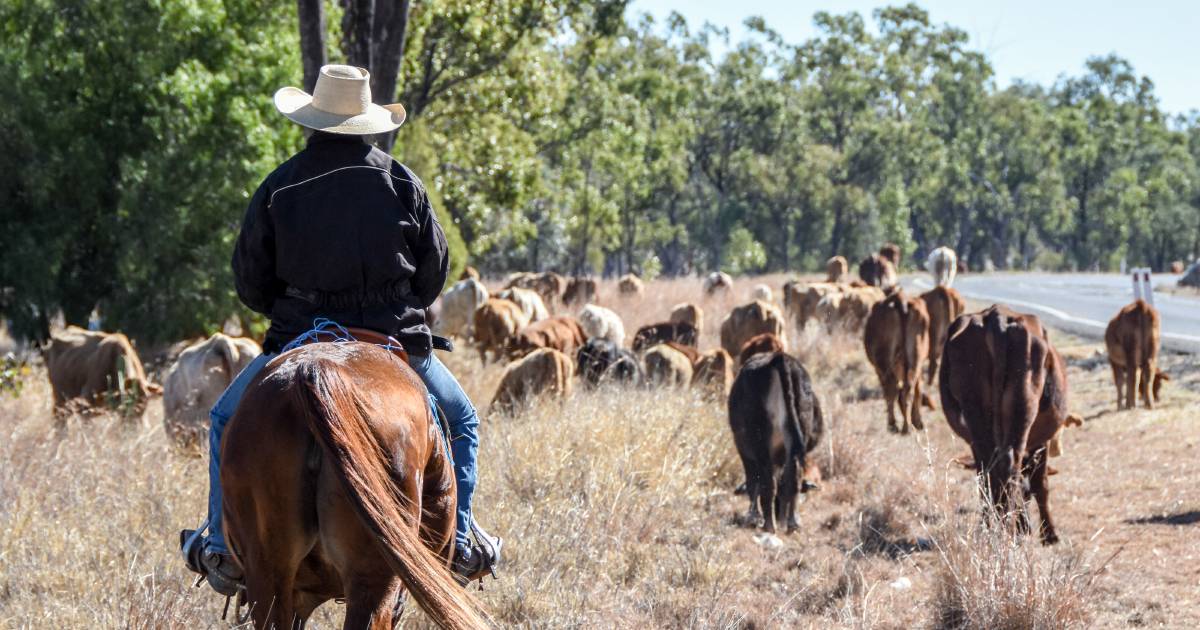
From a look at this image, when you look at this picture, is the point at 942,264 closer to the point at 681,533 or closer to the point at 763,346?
the point at 763,346

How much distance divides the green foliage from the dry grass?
21.1 ft

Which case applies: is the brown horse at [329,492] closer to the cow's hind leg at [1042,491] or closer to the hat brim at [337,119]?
the hat brim at [337,119]

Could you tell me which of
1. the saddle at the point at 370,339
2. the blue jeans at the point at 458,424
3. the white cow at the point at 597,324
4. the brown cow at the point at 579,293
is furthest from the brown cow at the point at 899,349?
the brown cow at the point at 579,293

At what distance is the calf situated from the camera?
1292 centimetres

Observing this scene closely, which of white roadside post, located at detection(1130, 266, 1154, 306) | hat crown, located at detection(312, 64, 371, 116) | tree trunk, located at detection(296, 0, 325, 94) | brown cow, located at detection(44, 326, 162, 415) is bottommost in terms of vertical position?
brown cow, located at detection(44, 326, 162, 415)

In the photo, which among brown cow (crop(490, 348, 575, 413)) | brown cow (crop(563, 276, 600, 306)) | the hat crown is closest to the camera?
the hat crown

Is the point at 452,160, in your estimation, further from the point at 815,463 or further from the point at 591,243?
the point at 591,243

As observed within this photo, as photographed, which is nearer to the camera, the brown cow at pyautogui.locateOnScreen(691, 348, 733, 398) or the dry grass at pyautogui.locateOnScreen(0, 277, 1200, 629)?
the dry grass at pyautogui.locateOnScreen(0, 277, 1200, 629)

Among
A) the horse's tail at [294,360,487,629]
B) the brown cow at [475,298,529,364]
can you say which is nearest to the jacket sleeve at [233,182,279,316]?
the horse's tail at [294,360,487,629]

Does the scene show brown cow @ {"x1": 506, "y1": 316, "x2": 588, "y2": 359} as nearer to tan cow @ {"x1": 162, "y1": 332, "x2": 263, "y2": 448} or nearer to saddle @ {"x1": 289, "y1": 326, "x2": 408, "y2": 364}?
tan cow @ {"x1": 162, "y1": 332, "x2": 263, "y2": 448}

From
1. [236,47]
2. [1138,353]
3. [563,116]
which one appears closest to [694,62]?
[563,116]

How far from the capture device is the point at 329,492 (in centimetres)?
362

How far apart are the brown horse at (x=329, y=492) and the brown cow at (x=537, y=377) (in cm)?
805

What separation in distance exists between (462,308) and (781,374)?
13324mm
